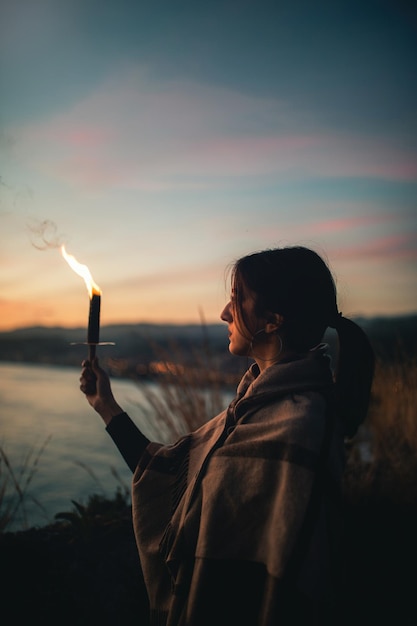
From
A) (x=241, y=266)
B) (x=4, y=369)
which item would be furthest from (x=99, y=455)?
(x=4, y=369)

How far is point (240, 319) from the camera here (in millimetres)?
1379

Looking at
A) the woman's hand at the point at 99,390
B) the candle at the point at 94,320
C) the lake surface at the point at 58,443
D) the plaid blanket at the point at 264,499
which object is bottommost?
the lake surface at the point at 58,443

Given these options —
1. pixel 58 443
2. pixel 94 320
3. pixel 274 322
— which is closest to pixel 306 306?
pixel 274 322

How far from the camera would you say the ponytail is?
125 centimetres

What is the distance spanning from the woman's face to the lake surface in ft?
3.90

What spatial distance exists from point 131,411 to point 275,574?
316 cm

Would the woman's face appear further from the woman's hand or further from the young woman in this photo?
the woman's hand

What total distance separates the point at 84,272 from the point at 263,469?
3.13 feet

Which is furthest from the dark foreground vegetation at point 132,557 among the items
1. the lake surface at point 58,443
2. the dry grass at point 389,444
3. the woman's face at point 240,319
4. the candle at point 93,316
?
the candle at point 93,316

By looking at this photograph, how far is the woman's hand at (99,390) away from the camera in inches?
58.1

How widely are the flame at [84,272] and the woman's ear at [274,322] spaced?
0.58m

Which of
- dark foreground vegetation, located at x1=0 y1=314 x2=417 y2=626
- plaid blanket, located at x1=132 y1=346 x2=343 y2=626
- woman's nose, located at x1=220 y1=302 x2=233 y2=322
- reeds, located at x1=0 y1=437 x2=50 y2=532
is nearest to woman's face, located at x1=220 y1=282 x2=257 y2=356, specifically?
woman's nose, located at x1=220 y1=302 x2=233 y2=322

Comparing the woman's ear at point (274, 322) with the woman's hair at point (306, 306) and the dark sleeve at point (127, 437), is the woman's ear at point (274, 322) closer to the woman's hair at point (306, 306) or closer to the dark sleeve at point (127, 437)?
the woman's hair at point (306, 306)

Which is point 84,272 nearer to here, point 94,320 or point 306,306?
point 94,320
